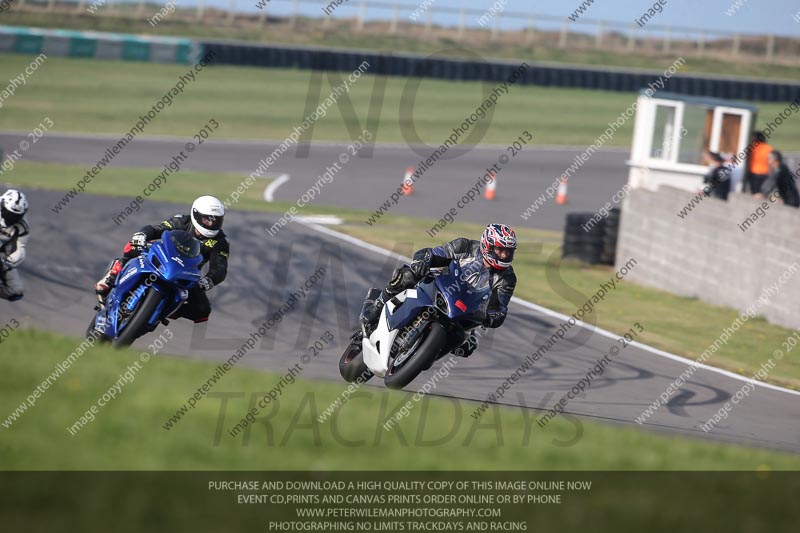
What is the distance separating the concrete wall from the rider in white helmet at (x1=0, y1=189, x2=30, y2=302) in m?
10.3

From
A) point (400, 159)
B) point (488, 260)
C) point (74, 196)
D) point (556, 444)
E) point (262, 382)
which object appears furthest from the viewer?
point (400, 159)

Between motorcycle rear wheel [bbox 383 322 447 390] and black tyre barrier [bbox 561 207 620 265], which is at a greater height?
motorcycle rear wheel [bbox 383 322 447 390]

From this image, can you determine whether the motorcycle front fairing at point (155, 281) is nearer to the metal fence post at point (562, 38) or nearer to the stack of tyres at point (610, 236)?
the stack of tyres at point (610, 236)

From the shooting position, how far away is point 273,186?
92.5 ft

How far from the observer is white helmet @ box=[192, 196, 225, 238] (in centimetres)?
1090

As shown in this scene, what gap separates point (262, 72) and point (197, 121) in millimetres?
11492

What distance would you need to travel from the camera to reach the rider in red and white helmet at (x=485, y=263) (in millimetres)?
10375

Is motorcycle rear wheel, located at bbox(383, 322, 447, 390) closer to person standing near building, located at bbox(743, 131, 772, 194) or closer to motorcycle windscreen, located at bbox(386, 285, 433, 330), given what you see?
motorcycle windscreen, located at bbox(386, 285, 433, 330)

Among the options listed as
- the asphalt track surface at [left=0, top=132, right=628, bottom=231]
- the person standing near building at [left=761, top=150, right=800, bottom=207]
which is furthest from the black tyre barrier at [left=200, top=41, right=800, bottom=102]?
the person standing near building at [left=761, top=150, right=800, bottom=207]

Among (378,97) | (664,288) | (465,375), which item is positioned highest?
(465,375)

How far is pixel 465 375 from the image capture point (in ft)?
39.8

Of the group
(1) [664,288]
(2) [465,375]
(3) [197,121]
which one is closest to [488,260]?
(2) [465,375]

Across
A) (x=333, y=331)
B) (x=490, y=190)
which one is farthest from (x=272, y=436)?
(x=490, y=190)

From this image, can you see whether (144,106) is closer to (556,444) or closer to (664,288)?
(664,288)
